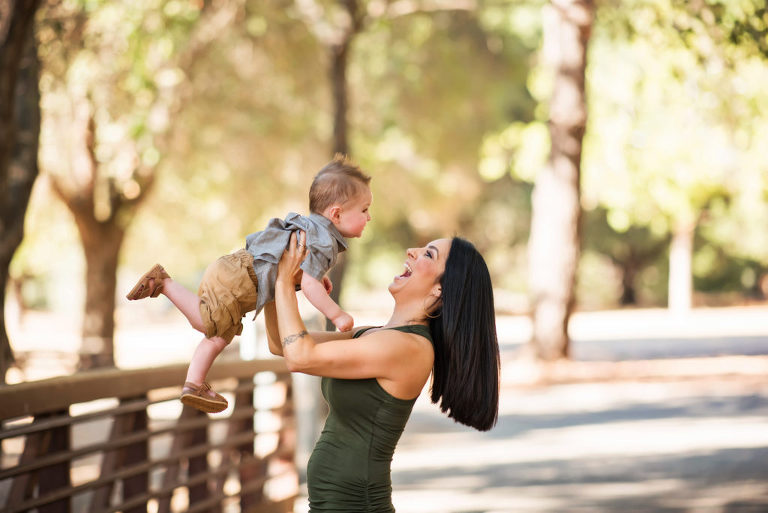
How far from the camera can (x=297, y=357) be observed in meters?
4.05

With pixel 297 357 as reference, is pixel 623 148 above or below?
above

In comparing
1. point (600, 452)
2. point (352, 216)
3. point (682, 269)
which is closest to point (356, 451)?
point (352, 216)

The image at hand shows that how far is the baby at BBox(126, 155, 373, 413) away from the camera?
430cm

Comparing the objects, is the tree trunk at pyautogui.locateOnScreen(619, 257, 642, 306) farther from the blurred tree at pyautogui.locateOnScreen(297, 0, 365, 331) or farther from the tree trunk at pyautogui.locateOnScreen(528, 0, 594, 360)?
the blurred tree at pyautogui.locateOnScreen(297, 0, 365, 331)

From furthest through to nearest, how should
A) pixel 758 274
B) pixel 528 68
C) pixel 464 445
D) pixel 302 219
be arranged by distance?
1. pixel 758 274
2. pixel 528 68
3. pixel 464 445
4. pixel 302 219

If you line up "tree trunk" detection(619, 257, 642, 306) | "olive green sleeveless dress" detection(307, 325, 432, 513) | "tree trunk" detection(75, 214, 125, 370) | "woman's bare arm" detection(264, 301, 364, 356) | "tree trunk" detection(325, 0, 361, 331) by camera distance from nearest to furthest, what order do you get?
"olive green sleeveless dress" detection(307, 325, 432, 513)
"woman's bare arm" detection(264, 301, 364, 356)
"tree trunk" detection(325, 0, 361, 331)
"tree trunk" detection(75, 214, 125, 370)
"tree trunk" detection(619, 257, 642, 306)

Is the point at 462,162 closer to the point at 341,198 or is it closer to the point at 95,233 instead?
the point at 95,233

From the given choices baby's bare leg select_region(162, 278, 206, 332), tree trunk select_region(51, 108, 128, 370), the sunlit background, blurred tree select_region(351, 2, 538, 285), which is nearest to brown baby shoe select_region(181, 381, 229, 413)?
baby's bare leg select_region(162, 278, 206, 332)

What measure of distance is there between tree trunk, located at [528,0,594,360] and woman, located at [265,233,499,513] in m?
18.9

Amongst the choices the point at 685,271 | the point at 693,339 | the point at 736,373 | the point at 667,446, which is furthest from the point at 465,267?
the point at 685,271

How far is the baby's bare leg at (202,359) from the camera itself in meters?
4.54

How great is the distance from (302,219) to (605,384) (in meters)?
17.7

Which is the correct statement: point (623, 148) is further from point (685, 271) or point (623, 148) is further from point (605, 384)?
point (685, 271)

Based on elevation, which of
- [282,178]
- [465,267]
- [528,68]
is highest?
[528,68]
